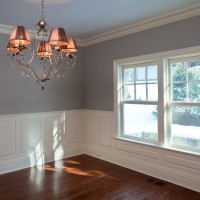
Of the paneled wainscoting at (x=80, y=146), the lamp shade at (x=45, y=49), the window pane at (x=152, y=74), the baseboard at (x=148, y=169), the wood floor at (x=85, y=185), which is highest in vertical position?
the lamp shade at (x=45, y=49)

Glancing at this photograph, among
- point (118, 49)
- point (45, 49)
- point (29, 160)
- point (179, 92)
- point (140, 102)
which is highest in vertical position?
point (118, 49)

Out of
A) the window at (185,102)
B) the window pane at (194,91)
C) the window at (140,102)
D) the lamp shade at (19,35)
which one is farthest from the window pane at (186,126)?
the lamp shade at (19,35)

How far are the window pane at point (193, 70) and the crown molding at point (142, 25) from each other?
678 millimetres

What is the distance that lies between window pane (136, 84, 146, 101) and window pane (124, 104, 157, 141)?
169 millimetres

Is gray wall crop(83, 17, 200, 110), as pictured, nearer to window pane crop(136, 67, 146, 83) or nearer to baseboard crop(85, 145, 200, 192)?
window pane crop(136, 67, 146, 83)

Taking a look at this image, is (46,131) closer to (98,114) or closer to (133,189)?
(98,114)

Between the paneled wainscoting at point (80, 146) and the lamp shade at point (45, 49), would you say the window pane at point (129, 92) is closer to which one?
the paneled wainscoting at point (80, 146)

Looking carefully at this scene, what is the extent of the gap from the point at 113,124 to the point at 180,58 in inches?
71.7

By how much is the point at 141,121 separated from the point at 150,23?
1.75 m

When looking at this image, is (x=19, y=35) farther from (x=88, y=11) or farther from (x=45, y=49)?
(x=88, y=11)

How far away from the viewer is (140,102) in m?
3.97

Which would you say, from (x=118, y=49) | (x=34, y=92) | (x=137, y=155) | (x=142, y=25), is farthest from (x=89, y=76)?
(x=137, y=155)

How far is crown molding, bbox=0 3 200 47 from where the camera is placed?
306 centimetres

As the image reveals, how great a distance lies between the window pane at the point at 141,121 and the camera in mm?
3814
